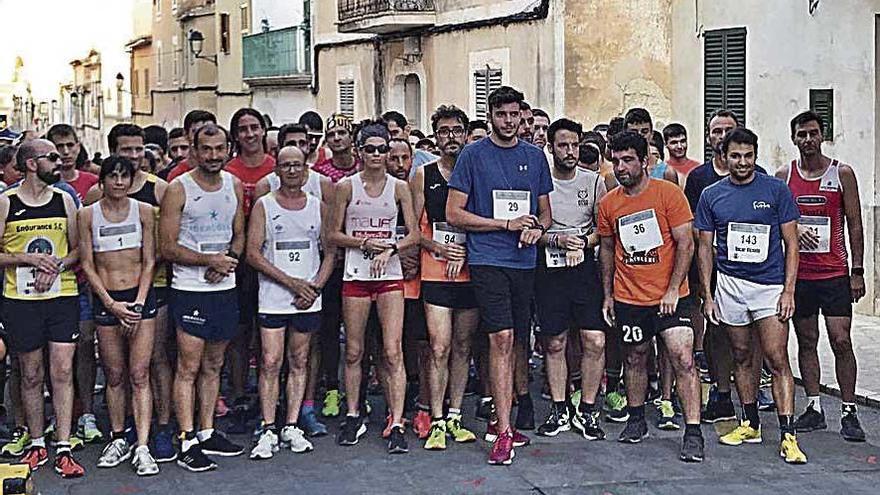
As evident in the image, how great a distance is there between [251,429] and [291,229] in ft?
4.77

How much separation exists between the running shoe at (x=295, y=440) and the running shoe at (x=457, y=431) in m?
A: 0.86

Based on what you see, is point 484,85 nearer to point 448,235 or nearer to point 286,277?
point 448,235

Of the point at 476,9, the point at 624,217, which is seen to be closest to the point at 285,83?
the point at 476,9

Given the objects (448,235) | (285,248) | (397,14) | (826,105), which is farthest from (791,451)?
(397,14)

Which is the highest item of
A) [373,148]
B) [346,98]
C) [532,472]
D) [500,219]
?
[346,98]

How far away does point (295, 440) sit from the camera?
9133mm

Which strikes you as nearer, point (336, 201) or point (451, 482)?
point (451, 482)

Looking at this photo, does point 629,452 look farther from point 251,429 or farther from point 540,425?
point 251,429

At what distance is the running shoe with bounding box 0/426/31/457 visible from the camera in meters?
9.05

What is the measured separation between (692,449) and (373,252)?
2.23m

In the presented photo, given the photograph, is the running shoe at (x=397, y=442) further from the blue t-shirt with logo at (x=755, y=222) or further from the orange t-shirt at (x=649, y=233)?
the blue t-shirt with logo at (x=755, y=222)

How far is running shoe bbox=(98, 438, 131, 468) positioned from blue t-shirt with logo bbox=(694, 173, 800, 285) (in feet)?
12.1

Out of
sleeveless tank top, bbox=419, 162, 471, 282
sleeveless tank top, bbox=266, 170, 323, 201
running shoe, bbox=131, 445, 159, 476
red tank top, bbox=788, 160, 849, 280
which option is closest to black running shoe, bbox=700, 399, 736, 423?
red tank top, bbox=788, 160, 849, 280

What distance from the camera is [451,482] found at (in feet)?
27.4
